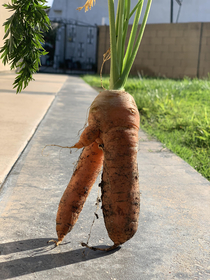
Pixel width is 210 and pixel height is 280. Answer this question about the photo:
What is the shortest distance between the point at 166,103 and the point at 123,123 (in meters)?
3.28

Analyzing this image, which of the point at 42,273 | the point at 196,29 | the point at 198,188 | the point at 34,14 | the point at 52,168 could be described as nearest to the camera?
the point at 42,273

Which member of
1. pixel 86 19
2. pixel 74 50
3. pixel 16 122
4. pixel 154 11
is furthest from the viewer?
pixel 154 11

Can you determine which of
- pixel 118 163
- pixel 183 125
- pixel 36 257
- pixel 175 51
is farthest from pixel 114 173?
pixel 175 51

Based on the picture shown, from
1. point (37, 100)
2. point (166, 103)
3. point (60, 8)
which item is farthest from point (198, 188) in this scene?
point (60, 8)

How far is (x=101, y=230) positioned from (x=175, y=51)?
11847mm

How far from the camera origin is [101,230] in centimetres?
131

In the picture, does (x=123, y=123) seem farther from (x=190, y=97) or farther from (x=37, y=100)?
(x=190, y=97)

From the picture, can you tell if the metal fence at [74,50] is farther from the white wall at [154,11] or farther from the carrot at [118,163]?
the carrot at [118,163]

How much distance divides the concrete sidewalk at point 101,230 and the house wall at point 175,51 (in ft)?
34.8

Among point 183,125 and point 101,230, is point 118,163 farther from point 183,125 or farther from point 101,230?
point 183,125

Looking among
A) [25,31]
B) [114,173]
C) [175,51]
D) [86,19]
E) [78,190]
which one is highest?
[86,19]

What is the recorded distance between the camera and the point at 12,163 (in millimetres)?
1898

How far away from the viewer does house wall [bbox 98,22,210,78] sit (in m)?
11.6

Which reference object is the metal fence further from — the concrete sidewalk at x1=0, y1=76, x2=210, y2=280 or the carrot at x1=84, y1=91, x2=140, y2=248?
the carrot at x1=84, y1=91, x2=140, y2=248
